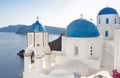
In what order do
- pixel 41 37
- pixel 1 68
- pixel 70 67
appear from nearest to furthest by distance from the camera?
pixel 70 67, pixel 41 37, pixel 1 68

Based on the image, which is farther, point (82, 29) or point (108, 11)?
point (108, 11)

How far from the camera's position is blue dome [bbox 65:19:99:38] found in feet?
35.0

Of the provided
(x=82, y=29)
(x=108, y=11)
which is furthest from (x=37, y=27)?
(x=108, y=11)

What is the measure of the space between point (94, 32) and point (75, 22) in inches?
52.0

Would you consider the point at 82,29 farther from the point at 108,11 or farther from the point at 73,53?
the point at 108,11

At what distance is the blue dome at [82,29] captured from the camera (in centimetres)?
1066

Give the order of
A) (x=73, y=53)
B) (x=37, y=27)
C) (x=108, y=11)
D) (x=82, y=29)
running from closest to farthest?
(x=37, y=27)
(x=82, y=29)
(x=73, y=53)
(x=108, y=11)

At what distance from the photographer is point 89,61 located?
1034 centimetres

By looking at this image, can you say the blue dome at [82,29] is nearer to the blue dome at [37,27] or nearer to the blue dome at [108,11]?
the blue dome at [37,27]

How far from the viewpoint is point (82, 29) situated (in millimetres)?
10703

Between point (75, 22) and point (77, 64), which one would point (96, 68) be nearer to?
point (77, 64)

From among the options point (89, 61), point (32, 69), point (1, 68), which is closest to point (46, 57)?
point (32, 69)

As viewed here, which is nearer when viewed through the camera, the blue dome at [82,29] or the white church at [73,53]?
the white church at [73,53]

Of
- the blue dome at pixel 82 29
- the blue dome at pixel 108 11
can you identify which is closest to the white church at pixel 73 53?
the blue dome at pixel 82 29
